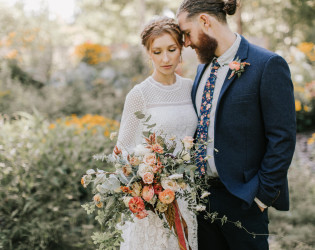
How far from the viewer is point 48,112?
664 centimetres

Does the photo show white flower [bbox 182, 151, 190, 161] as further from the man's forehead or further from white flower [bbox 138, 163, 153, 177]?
the man's forehead

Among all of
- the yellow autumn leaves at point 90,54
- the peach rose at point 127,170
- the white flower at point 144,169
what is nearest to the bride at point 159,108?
the peach rose at point 127,170

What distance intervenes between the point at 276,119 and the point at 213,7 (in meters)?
0.91

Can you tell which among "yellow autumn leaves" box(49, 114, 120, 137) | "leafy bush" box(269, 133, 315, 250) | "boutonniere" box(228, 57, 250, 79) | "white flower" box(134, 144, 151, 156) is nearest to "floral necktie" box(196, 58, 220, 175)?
"boutonniere" box(228, 57, 250, 79)

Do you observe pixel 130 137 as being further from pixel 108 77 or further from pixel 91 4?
pixel 91 4

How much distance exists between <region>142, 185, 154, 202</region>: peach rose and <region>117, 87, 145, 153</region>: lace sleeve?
61cm

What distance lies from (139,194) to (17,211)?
7.32ft

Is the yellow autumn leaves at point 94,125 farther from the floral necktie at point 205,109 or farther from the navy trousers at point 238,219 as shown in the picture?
the navy trousers at point 238,219

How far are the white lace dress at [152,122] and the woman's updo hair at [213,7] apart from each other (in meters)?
0.60

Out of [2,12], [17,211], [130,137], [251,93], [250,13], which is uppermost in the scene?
[250,13]

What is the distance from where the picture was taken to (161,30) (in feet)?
7.29

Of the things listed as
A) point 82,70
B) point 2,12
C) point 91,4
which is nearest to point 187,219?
point 82,70

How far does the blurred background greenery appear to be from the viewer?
3.37 metres

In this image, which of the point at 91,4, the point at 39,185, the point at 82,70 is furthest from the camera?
the point at 91,4
